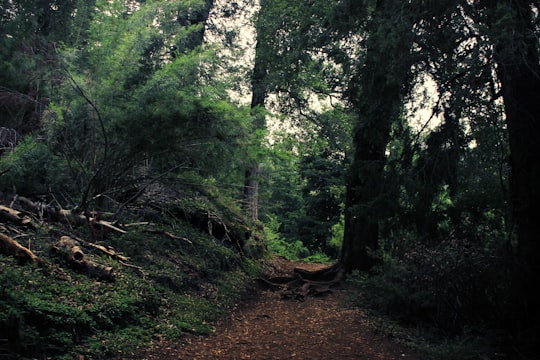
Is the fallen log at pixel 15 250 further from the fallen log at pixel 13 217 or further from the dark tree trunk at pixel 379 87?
the dark tree trunk at pixel 379 87

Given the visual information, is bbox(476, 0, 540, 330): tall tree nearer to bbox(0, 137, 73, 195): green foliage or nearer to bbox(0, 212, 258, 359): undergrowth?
bbox(0, 212, 258, 359): undergrowth

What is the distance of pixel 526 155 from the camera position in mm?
4645

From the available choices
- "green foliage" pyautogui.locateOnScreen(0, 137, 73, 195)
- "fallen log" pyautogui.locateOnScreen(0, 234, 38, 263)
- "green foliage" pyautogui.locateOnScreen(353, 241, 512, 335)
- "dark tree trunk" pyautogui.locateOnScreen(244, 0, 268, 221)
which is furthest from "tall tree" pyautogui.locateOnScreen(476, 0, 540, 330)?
"dark tree trunk" pyautogui.locateOnScreen(244, 0, 268, 221)

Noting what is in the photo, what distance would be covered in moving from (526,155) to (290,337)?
11.9 ft

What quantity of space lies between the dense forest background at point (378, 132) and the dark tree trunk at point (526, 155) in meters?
0.01

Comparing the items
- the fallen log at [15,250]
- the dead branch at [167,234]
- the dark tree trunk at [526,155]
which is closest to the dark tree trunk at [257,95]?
the dead branch at [167,234]

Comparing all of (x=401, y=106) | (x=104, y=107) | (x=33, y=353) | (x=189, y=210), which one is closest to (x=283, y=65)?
(x=189, y=210)

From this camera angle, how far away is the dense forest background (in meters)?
4.49

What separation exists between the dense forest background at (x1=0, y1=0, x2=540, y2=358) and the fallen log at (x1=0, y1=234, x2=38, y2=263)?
5.36 ft

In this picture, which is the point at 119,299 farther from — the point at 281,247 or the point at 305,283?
the point at 281,247

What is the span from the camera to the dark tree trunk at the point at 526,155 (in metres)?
4.36

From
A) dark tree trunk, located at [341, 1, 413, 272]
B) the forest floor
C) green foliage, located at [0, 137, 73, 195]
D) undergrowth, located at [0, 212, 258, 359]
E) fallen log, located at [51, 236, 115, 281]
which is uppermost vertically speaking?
dark tree trunk, located at [341, 1, 413, 272]

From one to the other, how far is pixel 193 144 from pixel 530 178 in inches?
186

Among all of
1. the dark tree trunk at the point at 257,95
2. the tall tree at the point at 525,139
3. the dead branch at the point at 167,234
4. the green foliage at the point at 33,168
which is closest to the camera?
the tall tree at the point at 525,139
